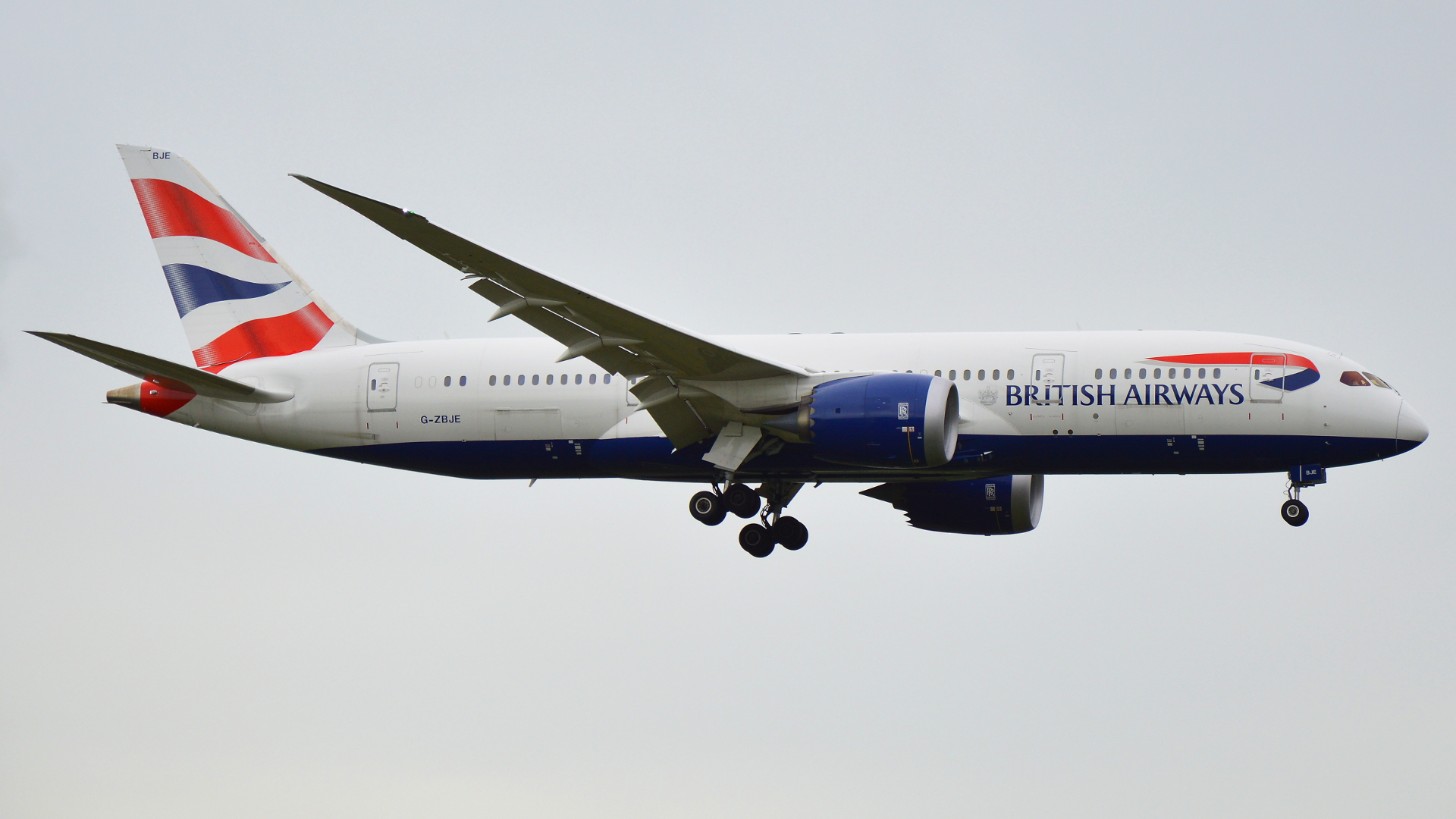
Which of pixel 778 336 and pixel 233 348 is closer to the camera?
pixel 778 336

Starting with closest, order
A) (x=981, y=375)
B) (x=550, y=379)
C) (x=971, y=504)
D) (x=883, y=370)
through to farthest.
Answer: (x=981, y=375), (x=883, y=370), (x=550, y=379), (x=971, y=504)

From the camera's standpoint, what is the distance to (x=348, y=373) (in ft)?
114

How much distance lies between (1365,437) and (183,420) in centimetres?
2426

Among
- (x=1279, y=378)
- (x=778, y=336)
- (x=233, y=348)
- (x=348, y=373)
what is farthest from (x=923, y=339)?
(x=233, y=348)

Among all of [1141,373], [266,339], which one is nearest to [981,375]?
[1141,373]

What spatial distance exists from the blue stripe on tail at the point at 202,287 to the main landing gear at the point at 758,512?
37.8ft

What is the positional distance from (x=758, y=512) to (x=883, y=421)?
620 cm

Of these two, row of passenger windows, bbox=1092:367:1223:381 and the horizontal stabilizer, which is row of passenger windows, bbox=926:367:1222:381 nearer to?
row of passenger windows, bbox=1092:367:1223:381

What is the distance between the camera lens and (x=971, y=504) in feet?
120

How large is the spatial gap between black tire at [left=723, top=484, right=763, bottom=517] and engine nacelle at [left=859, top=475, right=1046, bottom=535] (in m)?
4.02

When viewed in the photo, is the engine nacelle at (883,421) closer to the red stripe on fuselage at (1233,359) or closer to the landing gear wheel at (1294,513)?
the red stripe on fuselage at (1233,359)

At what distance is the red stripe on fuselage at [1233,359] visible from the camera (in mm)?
30531

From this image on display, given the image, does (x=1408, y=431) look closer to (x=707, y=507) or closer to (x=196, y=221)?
(x=707, y=507)

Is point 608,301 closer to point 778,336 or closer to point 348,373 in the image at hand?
point 778,336
